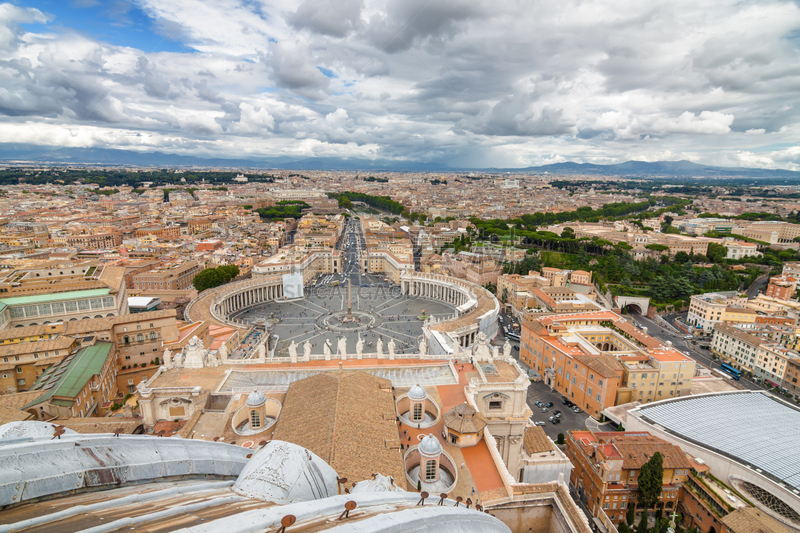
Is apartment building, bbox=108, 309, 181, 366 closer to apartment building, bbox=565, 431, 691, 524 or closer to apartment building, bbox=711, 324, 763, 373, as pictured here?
apartment building, bbox=565, 431, 691, 524

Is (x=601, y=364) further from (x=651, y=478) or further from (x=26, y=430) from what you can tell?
(x=26, y=430)

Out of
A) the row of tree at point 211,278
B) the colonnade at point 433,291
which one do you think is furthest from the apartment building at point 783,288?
the row of tree at point 211,278

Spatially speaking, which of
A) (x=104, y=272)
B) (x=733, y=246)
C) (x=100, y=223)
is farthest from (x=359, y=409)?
(x=100, y=223)

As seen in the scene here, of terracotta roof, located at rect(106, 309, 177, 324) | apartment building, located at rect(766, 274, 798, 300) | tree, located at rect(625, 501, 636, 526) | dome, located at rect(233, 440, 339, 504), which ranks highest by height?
dome, located at rect(233, 440, 339, 504)

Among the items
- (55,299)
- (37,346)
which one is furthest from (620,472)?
(55,299)

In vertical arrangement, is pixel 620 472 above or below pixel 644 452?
below

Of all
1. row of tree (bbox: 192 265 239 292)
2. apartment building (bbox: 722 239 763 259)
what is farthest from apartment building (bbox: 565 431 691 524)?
apartment building (bbox: 722 239 763 259)

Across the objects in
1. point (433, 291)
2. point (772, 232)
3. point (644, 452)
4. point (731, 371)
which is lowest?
point (731, 371)
